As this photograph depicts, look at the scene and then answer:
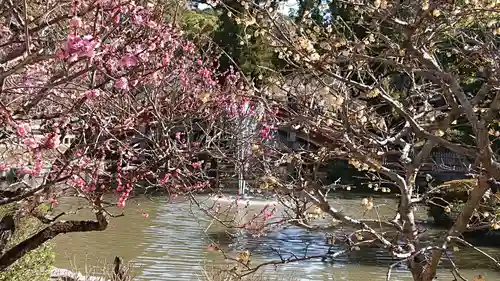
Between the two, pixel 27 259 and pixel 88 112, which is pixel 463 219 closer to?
pixel 88 112

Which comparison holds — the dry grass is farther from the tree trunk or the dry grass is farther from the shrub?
the tree trunk

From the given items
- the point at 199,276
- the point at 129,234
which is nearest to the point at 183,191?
the point at 199,276

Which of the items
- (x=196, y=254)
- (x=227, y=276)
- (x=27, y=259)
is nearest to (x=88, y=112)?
(x=27, y=259)

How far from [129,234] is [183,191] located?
243 inches

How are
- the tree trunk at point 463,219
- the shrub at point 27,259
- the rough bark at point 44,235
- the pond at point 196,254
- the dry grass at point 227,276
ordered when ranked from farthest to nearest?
the pond at point 196,254 → the dry grass at point 227,276 → the shrub at point 27,259 → the rough bark at point 44,235 → the tree trunk at point 463,219

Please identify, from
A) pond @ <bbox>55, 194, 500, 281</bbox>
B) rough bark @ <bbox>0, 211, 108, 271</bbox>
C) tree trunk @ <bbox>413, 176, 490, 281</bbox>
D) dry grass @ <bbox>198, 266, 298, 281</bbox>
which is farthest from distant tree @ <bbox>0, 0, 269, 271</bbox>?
pond @ <bbox>55, 194, 500, 281</bbox>

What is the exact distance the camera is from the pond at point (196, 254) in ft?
27.3

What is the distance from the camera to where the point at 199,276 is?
7859 mm

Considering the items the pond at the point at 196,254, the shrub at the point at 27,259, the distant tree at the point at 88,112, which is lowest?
the pond at the point at 196,254

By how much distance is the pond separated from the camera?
831 centimetres

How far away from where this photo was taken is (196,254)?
921 cm

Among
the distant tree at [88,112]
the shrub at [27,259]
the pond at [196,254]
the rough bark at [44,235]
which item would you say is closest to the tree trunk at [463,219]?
the distant tree at [88,112]

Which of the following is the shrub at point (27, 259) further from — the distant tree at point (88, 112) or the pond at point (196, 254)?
the pond at point (196, 254)

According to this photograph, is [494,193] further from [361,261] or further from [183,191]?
[361,261]
